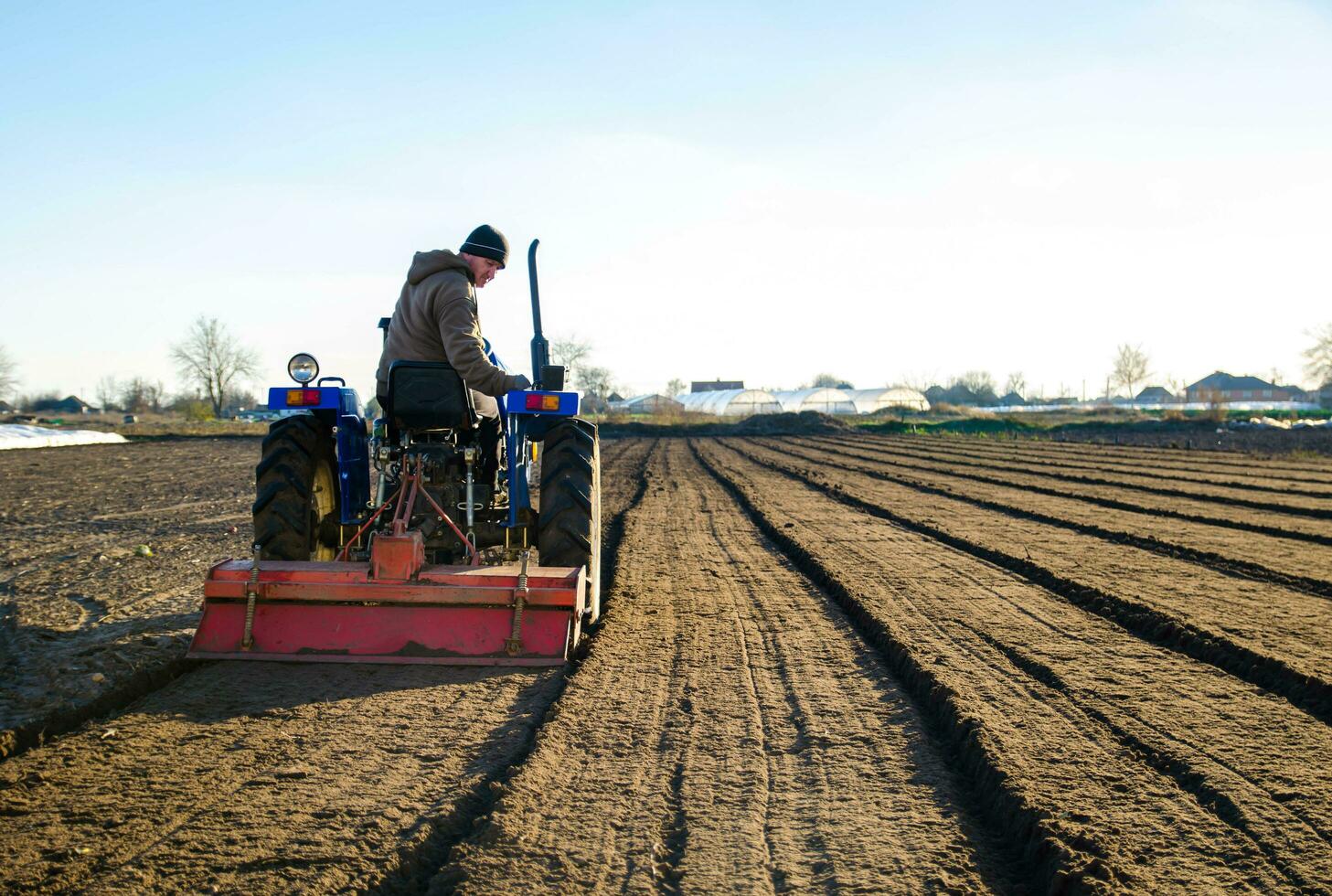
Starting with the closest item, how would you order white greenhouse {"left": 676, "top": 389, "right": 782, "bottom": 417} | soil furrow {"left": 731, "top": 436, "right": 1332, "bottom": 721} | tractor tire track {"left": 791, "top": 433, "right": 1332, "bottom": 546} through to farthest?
soil furrow {"left": 731, "top": 436, "right": 1332, "bottom": 721}, tractor tire track {"left": 791, "top": 433, "right": 1332, "bottom": 546}, white greenhouse {"left": 676, "top": 389, "right": 782, "bottom": 417}

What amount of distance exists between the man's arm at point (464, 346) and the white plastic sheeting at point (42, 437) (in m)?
25.7

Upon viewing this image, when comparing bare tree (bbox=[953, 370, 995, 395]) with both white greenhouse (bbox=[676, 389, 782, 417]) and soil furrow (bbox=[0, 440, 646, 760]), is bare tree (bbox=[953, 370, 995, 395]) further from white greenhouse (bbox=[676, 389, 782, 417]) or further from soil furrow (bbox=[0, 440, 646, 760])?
soil furrow (bbox=[0, 440, 646, 760])

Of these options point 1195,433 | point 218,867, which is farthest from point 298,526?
point 1195,433

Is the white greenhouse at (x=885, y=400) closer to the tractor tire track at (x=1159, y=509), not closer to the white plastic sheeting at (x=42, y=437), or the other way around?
the white plastic sheeting at (x=42, y=437)

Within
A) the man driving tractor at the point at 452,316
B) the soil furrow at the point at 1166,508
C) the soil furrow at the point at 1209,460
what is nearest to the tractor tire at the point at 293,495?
the man driving tractor at the point at 452,316

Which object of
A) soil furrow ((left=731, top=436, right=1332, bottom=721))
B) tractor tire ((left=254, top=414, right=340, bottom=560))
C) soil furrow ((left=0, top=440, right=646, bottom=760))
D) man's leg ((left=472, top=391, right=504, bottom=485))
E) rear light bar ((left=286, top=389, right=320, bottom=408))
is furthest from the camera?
man's leg ((left=472, top=391, right=504, bottom=485))

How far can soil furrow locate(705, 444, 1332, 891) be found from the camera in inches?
124

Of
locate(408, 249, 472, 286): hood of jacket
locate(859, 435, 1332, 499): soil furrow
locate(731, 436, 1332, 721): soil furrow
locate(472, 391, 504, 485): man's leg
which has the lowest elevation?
locate(731, 436, 1332, 721): soil furrow

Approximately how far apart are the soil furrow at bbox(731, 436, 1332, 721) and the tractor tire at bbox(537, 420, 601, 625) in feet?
10.4

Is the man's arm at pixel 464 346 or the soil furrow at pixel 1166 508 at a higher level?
the man's arm at pixel 464 346

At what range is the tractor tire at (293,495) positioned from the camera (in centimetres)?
576

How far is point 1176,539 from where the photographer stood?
398 inches

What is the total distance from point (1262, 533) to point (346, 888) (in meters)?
10.6

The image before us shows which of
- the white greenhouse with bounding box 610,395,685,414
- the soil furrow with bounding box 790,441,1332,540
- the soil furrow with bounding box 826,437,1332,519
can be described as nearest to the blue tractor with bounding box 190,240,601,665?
the soil furrow with bounding box 790,441,1332,540
